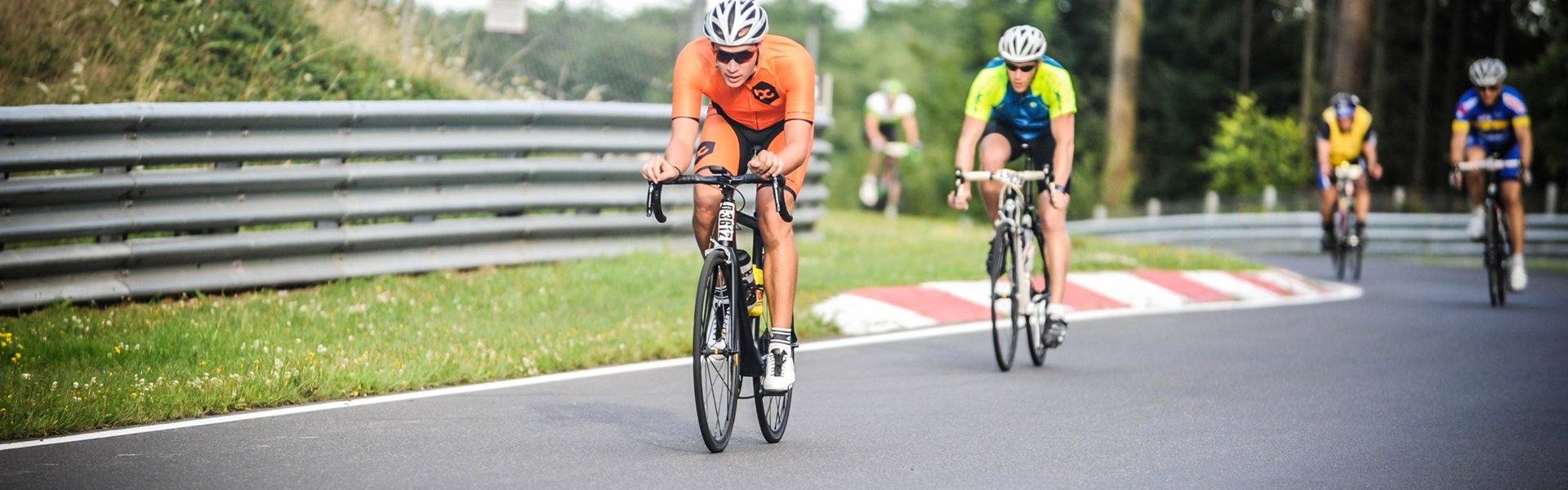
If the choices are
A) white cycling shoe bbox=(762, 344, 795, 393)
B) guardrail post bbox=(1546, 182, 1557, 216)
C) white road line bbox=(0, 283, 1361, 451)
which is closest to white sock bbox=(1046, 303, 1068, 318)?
white road line bbox=(0, 283, 1361, 451)

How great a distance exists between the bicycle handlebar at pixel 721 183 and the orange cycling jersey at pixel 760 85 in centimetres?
41

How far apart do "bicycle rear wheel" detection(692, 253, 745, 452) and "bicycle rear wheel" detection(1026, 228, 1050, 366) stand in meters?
3.05

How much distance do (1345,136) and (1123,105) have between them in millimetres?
22898

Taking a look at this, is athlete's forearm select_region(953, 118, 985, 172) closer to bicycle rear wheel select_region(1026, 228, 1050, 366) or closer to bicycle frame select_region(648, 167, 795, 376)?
bicycle rear wheel select_region(1026, 228, 1050, 366)

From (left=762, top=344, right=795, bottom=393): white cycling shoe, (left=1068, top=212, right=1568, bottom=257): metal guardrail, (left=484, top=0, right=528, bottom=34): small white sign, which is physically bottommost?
(left=1068, top=212, right=1568, bottom=257): metal guardrail

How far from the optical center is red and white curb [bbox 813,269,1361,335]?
1115cm

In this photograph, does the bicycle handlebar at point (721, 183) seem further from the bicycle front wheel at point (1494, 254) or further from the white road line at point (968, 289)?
the bicycle front wheel at point (1494, 254)

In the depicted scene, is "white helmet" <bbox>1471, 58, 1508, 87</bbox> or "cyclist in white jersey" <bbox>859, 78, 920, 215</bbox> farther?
"cyclist in white jersey" <bbox>859, 78, 920, 215</bbox>

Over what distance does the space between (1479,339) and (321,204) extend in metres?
7.47

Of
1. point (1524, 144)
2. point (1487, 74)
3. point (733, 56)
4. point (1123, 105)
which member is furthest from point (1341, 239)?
point (1123, 105)

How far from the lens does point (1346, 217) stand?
16.8 meters

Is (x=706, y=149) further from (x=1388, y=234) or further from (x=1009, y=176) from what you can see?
(x=1388, y=234)

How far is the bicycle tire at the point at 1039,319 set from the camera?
365 inches

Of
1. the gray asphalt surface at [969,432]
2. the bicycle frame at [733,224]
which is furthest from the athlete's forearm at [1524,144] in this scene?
the bicycle frame at [733,224]
